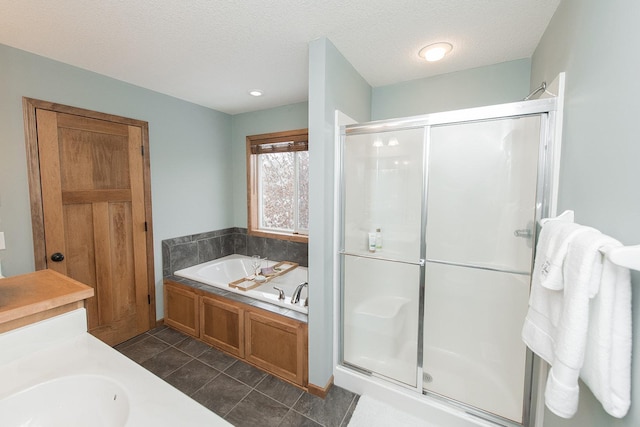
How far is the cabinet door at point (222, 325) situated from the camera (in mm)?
2338

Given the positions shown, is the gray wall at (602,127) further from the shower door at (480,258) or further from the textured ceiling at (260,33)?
the textured ceiling at (260,33)

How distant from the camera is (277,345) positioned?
212 cm

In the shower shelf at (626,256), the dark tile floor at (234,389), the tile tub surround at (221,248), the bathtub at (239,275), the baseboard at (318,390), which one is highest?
the shower shelf at (626,256)

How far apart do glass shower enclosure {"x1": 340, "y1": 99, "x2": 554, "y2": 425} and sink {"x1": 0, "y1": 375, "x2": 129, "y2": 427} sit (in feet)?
4.98

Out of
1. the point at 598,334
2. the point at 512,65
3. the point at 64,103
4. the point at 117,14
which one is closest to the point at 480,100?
the point at 512,65

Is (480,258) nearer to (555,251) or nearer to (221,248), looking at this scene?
(555,251)

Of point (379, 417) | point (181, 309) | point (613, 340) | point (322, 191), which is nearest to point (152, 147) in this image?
point (181, 309)

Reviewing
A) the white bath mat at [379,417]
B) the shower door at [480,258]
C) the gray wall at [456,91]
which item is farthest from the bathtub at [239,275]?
the gray wall at [456,91]

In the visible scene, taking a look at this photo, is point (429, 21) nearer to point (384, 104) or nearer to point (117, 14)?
point (384, 104)

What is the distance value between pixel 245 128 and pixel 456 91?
256 centimetres

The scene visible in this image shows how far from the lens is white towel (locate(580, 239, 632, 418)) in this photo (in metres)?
0.69

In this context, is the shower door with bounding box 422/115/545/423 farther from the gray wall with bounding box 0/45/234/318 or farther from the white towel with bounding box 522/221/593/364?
the gray wall with bounding box 0/45/234/318

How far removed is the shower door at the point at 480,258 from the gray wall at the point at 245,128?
1875mm

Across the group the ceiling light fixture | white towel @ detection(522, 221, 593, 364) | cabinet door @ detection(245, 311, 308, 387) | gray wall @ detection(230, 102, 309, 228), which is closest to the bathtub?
cabinet door @ detection(245, 311, 308, 387)
